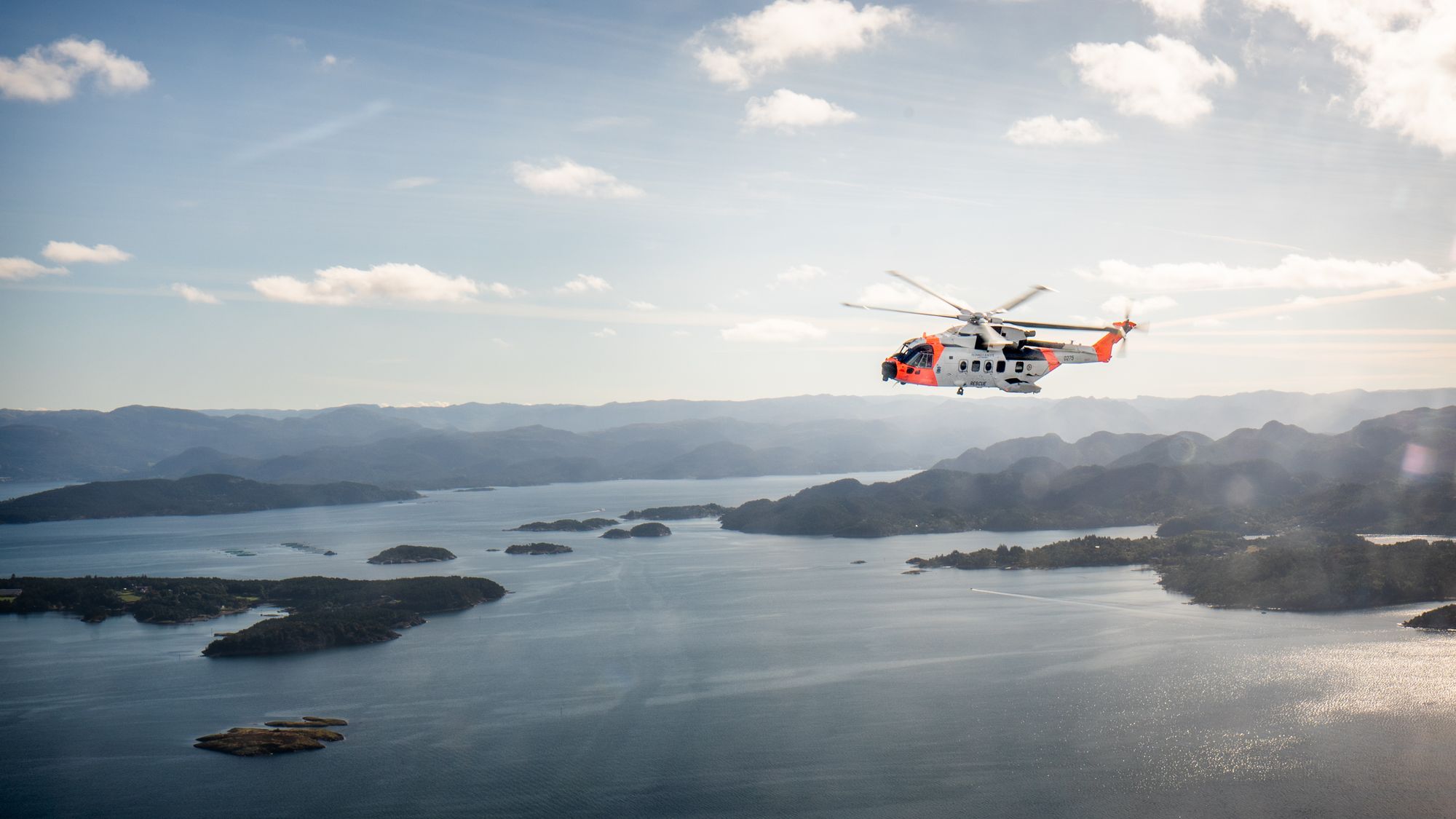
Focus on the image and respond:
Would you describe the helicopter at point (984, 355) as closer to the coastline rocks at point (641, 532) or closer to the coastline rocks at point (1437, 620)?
the coastline rocks at point (1437, 620)

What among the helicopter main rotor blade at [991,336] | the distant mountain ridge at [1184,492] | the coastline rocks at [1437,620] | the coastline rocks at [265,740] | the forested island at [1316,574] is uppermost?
the helicopter main rotor blade at [991,336]

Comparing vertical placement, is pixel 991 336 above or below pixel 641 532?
above

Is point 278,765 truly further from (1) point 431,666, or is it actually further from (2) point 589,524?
(2) point 589,524

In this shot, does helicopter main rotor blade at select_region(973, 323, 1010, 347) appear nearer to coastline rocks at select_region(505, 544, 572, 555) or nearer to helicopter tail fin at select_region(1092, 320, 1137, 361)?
helicopter tail fin at select_region(1092, 320, 1137, 361)

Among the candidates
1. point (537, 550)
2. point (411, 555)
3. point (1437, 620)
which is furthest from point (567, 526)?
point (1437, 620)

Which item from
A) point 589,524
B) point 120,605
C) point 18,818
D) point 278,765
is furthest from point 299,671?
point 589,524

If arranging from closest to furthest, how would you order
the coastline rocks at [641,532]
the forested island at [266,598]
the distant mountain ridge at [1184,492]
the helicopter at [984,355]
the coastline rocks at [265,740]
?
1. the helicopter at [984,355]
2. the coastline rocks at [265,740]
3. the forested island at [266,598]
4. the distant mountain ridge at [1184,492]
5. the coastline rocks at [641,532]

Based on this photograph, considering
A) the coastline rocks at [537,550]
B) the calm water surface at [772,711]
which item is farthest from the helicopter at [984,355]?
the coastline rocks at [537,550]

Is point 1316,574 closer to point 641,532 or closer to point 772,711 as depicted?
point 772,711
